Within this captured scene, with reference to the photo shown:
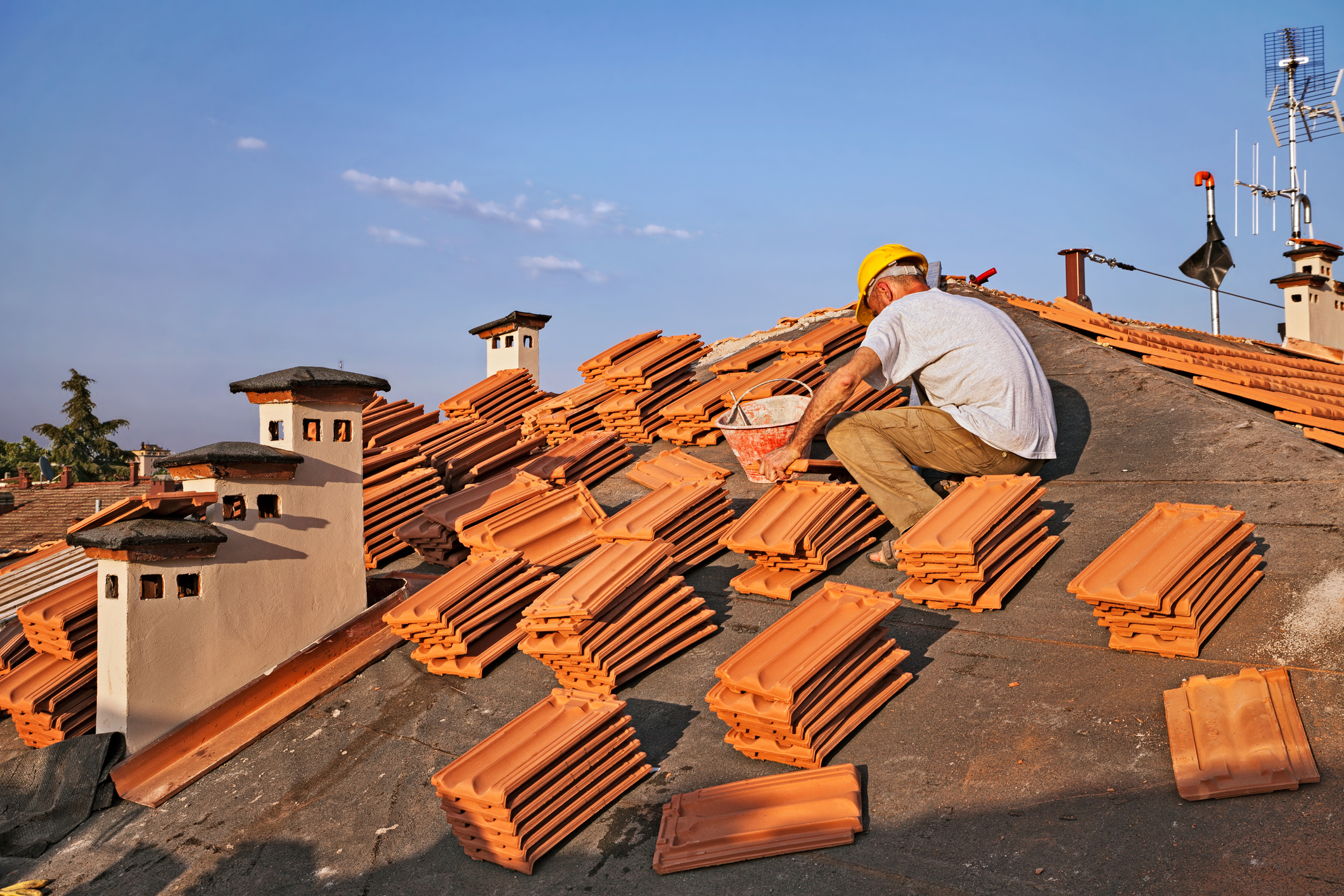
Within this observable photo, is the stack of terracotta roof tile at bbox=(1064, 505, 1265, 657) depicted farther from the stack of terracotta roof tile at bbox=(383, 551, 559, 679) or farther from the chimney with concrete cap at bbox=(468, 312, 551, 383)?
the chimney with concrete cap at bbox=(468, 312, 551, 383)

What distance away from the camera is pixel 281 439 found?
6.23 metres

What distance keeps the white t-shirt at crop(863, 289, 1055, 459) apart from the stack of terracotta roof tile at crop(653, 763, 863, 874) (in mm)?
2682

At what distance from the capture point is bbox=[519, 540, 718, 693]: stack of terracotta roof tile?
4887 millimetres

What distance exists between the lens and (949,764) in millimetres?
3717

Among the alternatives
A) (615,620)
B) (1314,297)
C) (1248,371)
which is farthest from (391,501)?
(1314,297)

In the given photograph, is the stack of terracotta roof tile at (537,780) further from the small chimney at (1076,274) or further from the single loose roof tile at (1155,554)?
the small chimney at (1076,274)

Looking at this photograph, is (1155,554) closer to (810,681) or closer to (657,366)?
(810,681)

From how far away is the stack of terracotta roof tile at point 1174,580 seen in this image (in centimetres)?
398

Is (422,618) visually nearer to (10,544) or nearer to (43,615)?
(43,615)

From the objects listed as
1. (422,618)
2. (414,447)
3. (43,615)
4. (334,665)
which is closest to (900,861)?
(422,618)

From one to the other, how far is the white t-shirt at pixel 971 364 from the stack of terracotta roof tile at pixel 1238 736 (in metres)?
2.12

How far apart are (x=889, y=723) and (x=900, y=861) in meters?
0.97

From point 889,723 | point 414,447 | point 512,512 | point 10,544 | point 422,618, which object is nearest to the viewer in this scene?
point 889,723

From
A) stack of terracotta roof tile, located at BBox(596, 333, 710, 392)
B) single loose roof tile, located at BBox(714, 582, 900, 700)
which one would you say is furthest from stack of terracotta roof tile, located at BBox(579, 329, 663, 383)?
single loose roof tile, located at BBox(714, 582, 900, 700)
